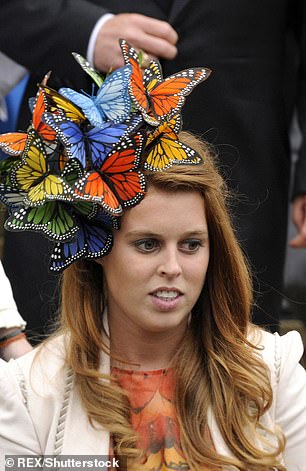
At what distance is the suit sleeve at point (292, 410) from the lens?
3.53m

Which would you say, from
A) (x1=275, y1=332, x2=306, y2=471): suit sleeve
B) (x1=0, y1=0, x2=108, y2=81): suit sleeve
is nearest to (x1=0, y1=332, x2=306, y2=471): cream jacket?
(x1=275, y1=332, x2=306, y2=471): suit sleeve

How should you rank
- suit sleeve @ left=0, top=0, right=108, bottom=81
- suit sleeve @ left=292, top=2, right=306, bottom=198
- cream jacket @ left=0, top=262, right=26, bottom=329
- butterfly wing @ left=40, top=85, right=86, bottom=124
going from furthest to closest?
suit sleeve @ left=292, top=2, right=306, bottom=198
suit sleeve @ left=0, top=0, right=108, bottom=81
cream jacket @ left=0, top=262, right=26, bottom=329
butterfly wing @ left=40, top=85, right=86, bottom=124

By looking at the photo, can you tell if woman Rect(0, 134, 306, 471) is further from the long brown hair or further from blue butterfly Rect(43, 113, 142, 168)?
blue butterfly Rect(43, 113, 142, 168)

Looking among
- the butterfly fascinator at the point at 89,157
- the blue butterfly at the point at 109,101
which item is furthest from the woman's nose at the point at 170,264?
the blue butterfly at the point at 109,101

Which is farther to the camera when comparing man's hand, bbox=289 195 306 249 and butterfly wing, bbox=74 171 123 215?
man's hand, bbox=289 195 306 249

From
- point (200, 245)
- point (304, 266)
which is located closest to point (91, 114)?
point (200, 245)

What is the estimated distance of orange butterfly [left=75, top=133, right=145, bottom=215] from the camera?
3350mm

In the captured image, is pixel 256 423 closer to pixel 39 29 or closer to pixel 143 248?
pixel 143 248

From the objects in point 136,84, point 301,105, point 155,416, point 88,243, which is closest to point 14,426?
point 155,416

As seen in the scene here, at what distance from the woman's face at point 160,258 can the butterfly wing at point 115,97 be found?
0.22m

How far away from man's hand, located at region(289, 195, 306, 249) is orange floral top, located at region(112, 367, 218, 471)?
158 centimetres

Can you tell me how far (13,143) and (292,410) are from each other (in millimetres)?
1028

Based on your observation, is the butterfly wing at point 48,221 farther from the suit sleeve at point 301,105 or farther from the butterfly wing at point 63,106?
the suit sleeve at point 301,105

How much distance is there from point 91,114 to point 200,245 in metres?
0.45
